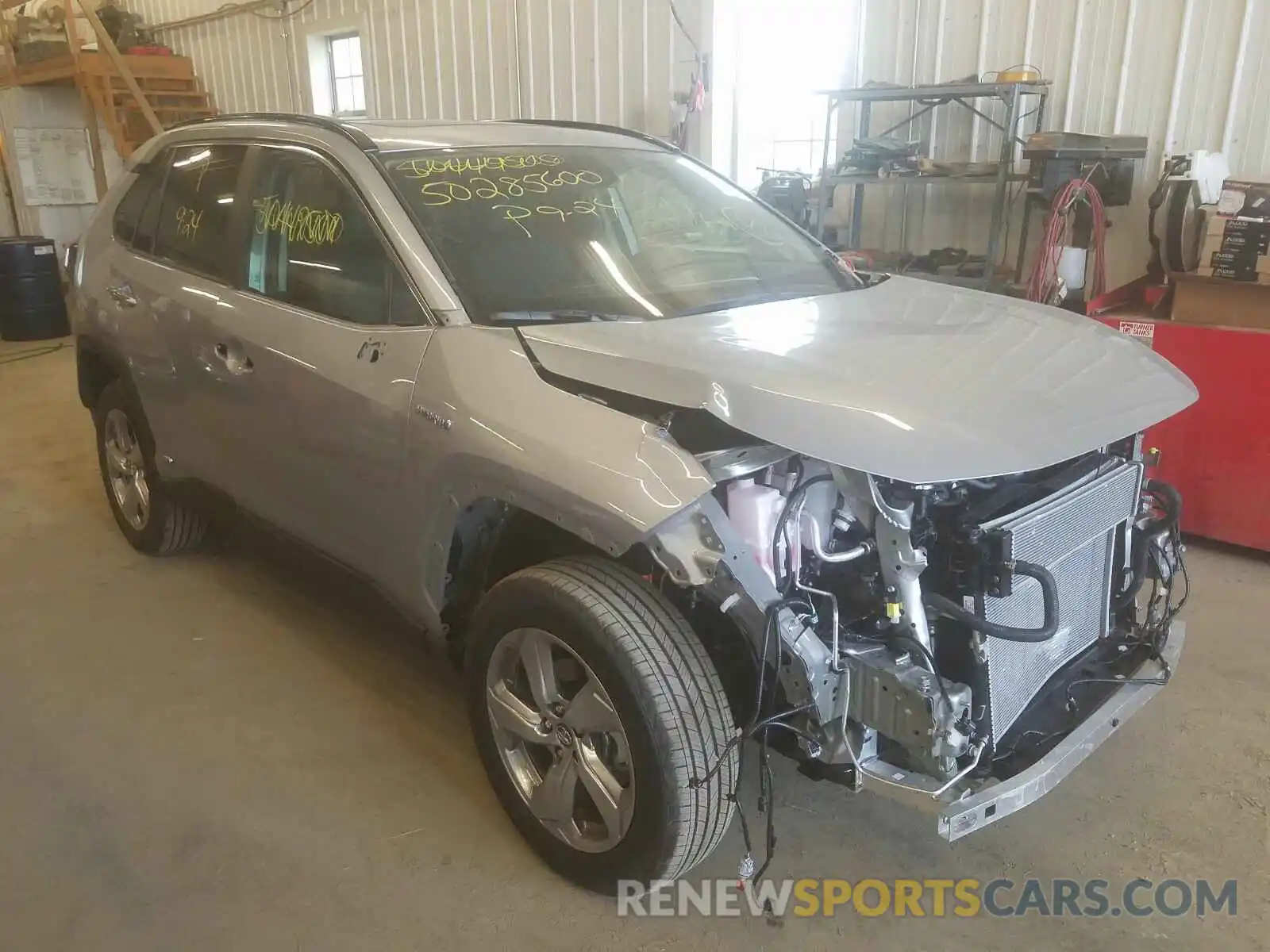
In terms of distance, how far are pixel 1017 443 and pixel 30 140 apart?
1310cm

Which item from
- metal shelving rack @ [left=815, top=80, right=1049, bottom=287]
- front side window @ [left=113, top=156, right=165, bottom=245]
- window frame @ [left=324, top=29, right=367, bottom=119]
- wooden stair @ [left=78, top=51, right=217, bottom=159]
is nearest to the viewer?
front side window @ [left=113, top=156, right=165, bottom=245]

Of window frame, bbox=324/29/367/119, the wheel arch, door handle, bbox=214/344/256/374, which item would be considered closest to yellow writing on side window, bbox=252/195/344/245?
door handle, bbox=214/344/256/374

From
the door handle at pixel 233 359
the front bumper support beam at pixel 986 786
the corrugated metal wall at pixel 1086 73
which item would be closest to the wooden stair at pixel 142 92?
the corrugated metal wall at pixel 1086 73

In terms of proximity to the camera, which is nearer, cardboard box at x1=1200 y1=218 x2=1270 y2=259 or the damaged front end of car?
the damaged front end of car

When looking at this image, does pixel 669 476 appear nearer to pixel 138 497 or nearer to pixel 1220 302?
pixel 138 497

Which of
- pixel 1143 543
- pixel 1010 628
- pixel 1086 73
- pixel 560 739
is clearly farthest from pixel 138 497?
pixel 1086 73

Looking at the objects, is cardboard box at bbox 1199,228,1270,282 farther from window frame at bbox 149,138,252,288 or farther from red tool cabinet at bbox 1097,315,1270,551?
window frame at bbox 149,138,252,288

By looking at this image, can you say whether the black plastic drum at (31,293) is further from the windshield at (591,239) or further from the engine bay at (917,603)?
the engine bay at (917,603)

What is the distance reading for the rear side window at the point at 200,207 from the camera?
3.00m

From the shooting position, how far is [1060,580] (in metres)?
2.11

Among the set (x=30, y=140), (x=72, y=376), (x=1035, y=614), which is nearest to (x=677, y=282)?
(x=1035, y=614)

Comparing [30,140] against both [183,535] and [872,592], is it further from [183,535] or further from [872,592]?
[872,592]

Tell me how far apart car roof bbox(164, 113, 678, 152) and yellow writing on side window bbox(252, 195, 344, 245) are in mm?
211

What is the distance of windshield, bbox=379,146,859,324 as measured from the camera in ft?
7.73
